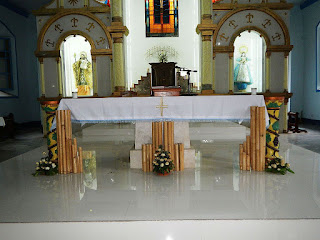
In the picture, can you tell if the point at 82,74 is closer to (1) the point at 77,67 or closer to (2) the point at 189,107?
(1) the point at 77,67

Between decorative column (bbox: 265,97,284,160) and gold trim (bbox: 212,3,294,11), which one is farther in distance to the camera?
gold trim (bbox: 212,3,294,11)

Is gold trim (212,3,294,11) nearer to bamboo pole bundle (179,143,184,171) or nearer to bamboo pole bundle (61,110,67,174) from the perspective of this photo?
bamboo pole bundle (179,143,184,171)

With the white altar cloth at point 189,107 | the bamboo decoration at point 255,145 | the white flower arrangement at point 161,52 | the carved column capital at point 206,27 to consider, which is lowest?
the bamboo decoration at point 255,145

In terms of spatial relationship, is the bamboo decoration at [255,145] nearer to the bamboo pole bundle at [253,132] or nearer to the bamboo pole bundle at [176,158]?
the bamboo pole bundle at [253,132]

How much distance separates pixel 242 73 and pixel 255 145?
26.4ft

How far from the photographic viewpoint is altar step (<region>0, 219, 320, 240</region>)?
11.1 ft

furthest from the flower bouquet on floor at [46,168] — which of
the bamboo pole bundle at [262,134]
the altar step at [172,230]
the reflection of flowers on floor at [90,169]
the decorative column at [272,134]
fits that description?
the decorative column at [272,134]

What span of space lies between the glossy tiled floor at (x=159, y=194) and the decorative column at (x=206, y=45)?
533cm

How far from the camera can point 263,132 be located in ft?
18.8

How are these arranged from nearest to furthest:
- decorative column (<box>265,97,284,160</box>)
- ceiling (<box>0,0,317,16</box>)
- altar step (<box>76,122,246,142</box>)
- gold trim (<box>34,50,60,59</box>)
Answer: decorative column (<box>265,97,284,160</box>)
altar step (<box>76,122,246,142</box>)
gold trim (<box>34,50,60,59</box>)
ceiling (<box>0,0,317,16</box>)

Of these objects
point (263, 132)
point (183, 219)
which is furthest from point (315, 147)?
point (183, 219)

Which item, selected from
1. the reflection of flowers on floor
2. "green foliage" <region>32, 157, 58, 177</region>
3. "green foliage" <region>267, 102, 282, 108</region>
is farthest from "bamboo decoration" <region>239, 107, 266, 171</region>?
"green foliage" <region>32, 157, 58, 177</region>

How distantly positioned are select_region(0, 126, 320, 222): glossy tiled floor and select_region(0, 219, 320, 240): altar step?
143 millimetres

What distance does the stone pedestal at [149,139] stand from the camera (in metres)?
6.19
